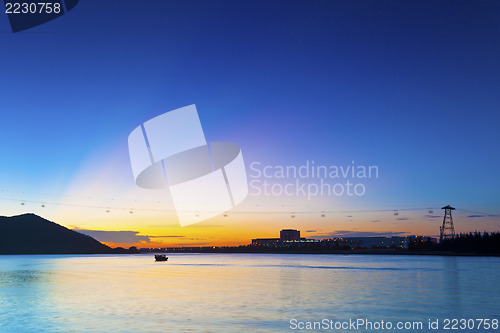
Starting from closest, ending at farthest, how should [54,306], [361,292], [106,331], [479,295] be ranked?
[106,331]
[54,306]
[479,295]
[361,292]

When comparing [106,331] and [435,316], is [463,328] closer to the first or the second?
[435,316]

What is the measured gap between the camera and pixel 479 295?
1828 inches

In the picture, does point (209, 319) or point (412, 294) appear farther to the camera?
point (412, 294)

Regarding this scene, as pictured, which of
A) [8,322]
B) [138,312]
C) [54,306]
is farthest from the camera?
[54,306]

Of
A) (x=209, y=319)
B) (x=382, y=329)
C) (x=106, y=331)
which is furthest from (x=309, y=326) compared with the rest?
(x=106, y=331)

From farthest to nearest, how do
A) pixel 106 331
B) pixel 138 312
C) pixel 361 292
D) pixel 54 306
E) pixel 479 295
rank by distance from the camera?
1. pixel 361 292
2. pixel 479 295
3. pixel 54 306
4. pixel 138 312
5. pixel 106 331

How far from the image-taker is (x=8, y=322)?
1258 inches

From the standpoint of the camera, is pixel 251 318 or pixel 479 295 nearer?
pixel 251 318

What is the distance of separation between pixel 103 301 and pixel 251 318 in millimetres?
17143

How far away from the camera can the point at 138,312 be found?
36219 mm

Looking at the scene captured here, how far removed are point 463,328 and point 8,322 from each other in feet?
96.5

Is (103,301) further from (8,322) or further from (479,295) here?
(479,295)

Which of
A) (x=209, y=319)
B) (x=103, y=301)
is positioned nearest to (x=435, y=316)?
(x=209, y=319)

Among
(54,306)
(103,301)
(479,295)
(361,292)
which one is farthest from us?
(361,292)
